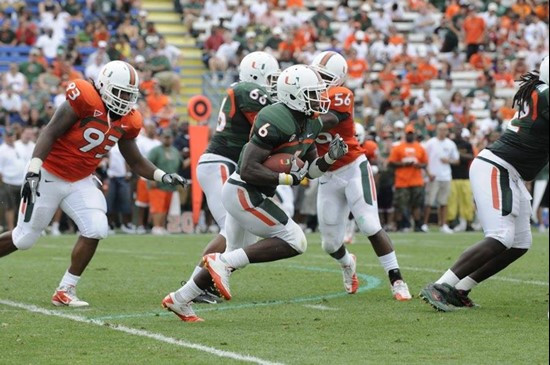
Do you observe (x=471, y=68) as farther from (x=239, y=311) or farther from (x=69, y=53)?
(x=239, y=311)

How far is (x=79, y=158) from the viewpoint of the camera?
817 cm

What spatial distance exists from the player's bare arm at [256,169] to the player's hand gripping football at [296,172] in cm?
11

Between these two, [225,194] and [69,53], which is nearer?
[225,194]

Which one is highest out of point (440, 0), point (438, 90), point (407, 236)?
point (440, 0)

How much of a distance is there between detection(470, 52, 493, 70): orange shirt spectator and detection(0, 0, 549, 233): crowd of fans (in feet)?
0.09

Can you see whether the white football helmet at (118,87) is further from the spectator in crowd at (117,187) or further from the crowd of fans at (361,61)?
the spectator in crowd at (117,187)

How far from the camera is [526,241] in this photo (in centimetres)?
791

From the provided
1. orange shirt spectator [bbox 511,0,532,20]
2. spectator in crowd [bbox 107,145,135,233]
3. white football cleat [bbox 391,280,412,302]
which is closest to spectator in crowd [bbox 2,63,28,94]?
spectator in crowd [bbox 107,145,135,233]

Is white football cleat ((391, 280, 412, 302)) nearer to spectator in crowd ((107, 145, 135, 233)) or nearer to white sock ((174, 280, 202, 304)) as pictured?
→ white sock ((174, 280, 202, 304))

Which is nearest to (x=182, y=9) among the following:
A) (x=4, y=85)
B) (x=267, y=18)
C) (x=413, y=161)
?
(x=267, y=18)

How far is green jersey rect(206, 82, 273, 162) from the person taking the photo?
849cm

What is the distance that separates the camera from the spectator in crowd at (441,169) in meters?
18.4

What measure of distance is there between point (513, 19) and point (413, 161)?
823 cm

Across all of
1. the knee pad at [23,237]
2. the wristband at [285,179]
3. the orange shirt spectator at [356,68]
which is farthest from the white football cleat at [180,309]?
the orange shirt spectator at [356,68]
